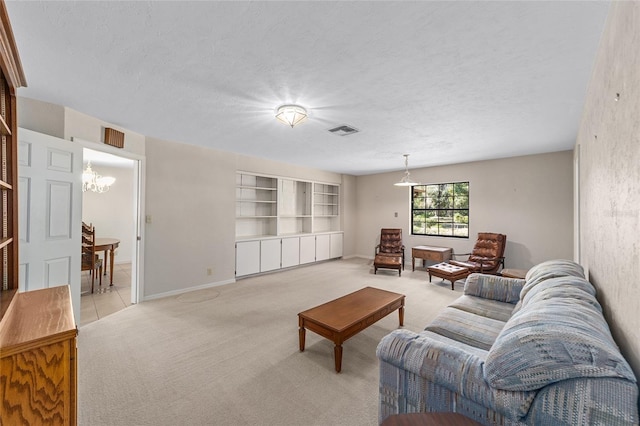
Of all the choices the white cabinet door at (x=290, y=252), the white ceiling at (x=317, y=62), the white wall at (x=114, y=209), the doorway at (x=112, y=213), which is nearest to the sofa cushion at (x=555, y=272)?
the white ceiling at (x=317, y=62)

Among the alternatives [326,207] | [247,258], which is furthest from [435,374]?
[326,207]

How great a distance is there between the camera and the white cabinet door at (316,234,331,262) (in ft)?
22.7

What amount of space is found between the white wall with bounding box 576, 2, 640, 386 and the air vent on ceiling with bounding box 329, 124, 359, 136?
2.28 m

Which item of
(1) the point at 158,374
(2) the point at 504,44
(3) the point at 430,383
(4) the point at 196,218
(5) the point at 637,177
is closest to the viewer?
(5) the point at 637,177

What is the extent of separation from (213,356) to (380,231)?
5643mm

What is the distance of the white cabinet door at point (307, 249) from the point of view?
6484mm

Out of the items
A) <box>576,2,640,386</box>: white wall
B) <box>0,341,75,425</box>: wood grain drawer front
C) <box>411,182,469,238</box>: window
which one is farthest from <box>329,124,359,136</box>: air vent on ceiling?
<box>411,182,469,238</box>: window

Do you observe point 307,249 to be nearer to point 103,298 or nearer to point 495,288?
point 103,298

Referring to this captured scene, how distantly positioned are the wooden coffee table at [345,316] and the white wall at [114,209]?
230 inches

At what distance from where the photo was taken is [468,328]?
2.12 metres

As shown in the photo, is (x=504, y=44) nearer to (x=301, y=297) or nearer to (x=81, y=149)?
(x=301, y=297)

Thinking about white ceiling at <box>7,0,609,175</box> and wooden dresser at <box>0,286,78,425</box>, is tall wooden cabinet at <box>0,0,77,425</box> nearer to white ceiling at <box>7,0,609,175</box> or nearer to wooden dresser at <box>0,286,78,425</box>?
wooden dresser at <box>0,286,78,425</box>

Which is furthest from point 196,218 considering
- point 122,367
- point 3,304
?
point 3,304

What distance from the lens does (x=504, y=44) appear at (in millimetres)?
1765
